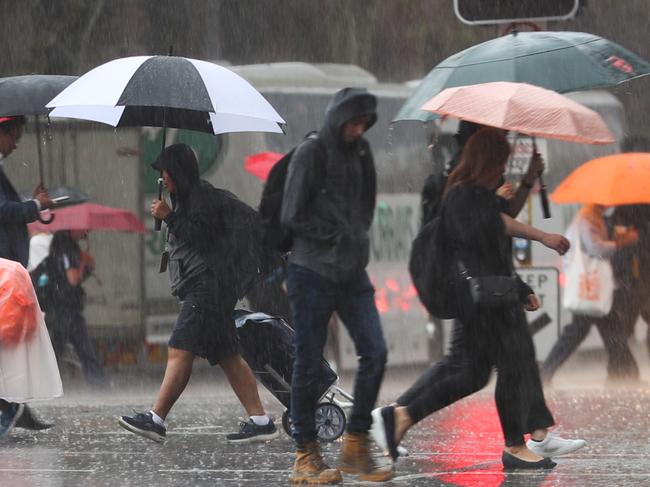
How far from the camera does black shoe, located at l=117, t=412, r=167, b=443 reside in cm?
883

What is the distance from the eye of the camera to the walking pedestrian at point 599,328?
13.4m

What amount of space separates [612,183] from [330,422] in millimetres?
4494

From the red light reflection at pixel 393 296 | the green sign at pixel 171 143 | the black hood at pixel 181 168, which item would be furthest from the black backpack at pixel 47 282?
the black hood at pixel 181 168

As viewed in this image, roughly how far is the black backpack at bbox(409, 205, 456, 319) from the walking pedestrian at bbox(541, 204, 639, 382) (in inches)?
221

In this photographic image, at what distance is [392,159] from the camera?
1636 cm

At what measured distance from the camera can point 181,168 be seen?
9.01 m

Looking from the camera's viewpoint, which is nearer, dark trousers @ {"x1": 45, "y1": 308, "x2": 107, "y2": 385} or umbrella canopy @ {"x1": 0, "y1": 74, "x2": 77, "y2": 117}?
umbrella canopy @ {"x1": 0, "y1": 74, "x2": 77, "y2": 117}

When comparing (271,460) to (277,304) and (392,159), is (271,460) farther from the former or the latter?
(392,159)

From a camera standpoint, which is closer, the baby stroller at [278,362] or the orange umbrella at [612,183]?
the baby stroller at [278,362]

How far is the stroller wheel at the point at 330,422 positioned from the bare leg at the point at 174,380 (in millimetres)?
772

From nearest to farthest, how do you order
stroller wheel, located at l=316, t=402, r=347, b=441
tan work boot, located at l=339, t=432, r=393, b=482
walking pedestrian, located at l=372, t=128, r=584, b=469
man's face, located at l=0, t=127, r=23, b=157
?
tan work boot, located at l=339, t=432, r=393, b=482, walking pedestrian, located at l=372, t=128, r=584, b=469, stroller wheel, located at l=316, t=402, r=347, b=441, man's face, located at l=0, t=127, r=23, b=157

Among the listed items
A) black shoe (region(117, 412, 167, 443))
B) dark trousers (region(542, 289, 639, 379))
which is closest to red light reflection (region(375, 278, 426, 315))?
dark trousers (region(542, 289, 639, 379))

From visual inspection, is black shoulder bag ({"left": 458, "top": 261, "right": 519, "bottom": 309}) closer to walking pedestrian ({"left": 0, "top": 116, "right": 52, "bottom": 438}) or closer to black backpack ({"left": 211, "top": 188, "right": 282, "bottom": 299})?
black backpack ({"left": 211, "top": 188, "right": 282, "bottom": 299})

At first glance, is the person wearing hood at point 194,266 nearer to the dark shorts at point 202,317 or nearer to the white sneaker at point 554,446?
the dark shorts at point 202,317
